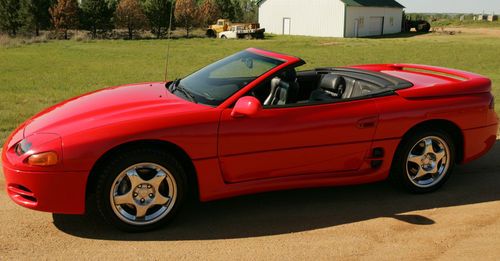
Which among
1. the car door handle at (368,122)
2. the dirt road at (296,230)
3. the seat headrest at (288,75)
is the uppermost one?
the seat headrest at (288,75)

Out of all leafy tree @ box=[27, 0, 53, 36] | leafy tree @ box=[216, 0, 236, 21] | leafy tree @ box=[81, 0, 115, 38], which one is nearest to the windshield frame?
leafy tree @ box=[27, 0, 53, 36]

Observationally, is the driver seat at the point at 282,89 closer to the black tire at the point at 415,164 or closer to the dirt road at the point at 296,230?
the dirt road at the point at 296,230

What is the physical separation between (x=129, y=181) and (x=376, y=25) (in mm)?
52809

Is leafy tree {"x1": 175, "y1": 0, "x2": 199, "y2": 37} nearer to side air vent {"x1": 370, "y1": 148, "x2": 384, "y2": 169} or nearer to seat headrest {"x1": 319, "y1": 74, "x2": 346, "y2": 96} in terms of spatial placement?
seat headrest {"x1": 319, "y1": 74, "x2": 346, "y2": 96}

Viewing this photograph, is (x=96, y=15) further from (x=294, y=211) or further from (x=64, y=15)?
(x=294, y=211)

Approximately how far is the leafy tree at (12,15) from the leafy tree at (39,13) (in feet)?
2.41

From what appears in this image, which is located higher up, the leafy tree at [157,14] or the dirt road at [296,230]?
the leafy tree at [157,14]

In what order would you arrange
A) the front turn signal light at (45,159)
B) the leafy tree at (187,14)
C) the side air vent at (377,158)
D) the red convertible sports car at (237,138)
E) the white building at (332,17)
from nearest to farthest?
the front turn signal light at (45,159) → the red convertible sports car at (237,138) → the side air vent at (377,158) → the white building at (332,17) → the leafy tree at (187,14)

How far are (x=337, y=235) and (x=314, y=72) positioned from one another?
2.22 m

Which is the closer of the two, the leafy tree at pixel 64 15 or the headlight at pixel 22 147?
the headlight at pixel 22 147

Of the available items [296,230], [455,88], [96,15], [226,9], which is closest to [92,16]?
[96,15]

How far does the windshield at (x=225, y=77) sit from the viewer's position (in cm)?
422

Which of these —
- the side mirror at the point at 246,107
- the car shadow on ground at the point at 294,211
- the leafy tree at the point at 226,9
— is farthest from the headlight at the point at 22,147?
the leafy tree at the point at 226,9

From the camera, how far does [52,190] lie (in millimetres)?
3578
